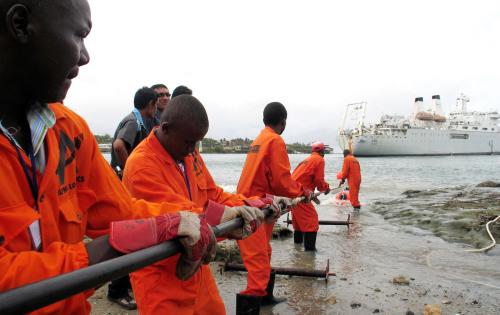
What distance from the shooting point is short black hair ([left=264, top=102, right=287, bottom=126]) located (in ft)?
17.4

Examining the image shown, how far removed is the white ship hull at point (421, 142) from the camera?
230ft

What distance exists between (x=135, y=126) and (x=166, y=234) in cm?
349

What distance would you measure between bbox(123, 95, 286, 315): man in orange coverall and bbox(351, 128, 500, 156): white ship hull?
66.8 meters

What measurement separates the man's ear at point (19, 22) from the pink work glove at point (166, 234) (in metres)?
0.69

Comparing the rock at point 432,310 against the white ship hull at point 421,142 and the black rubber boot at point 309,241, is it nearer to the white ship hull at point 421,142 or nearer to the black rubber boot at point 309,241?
the black rubber boot at point 309,241

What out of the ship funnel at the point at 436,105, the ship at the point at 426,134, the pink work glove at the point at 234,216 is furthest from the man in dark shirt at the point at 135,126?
the ship funnel at the point at 436,105

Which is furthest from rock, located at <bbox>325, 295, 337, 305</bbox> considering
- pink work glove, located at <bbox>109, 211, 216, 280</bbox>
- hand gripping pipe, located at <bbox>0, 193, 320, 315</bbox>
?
hand gripping pipe, located at <bbox>0, 193, 320, 315</bbox>

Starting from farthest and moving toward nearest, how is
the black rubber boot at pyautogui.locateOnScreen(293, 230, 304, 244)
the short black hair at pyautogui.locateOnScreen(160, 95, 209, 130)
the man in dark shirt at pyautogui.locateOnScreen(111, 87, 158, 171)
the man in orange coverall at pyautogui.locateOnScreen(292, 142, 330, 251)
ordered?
the black rubber boot at pyautogui.locateOnScreen(293, 230, 304, 244) < the man in orange coverall at pyautogui.locateOnScreen(292, 142, 330, 251) < the man in dark shirt at pyautogui.locateOnScreen(111, 87, 158, 171) < the short black hair at pyautogui.locateOnScreen(160, 95, 209, 130)

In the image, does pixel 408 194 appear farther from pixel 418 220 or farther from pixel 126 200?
pixel 126 200

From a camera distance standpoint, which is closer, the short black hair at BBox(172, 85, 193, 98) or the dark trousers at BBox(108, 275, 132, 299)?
the dark trousers at BBox(108, 275, 132, 299)

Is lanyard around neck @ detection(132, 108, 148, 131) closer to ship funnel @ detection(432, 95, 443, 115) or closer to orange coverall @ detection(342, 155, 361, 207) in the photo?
orange coverall @ detection(342, 155, 361, 207)

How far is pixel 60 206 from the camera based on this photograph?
→ 141 cm

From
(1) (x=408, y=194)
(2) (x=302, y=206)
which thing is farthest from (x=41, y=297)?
(1) (x=408, y=194)

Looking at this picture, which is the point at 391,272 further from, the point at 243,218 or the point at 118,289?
the point at 243,218
